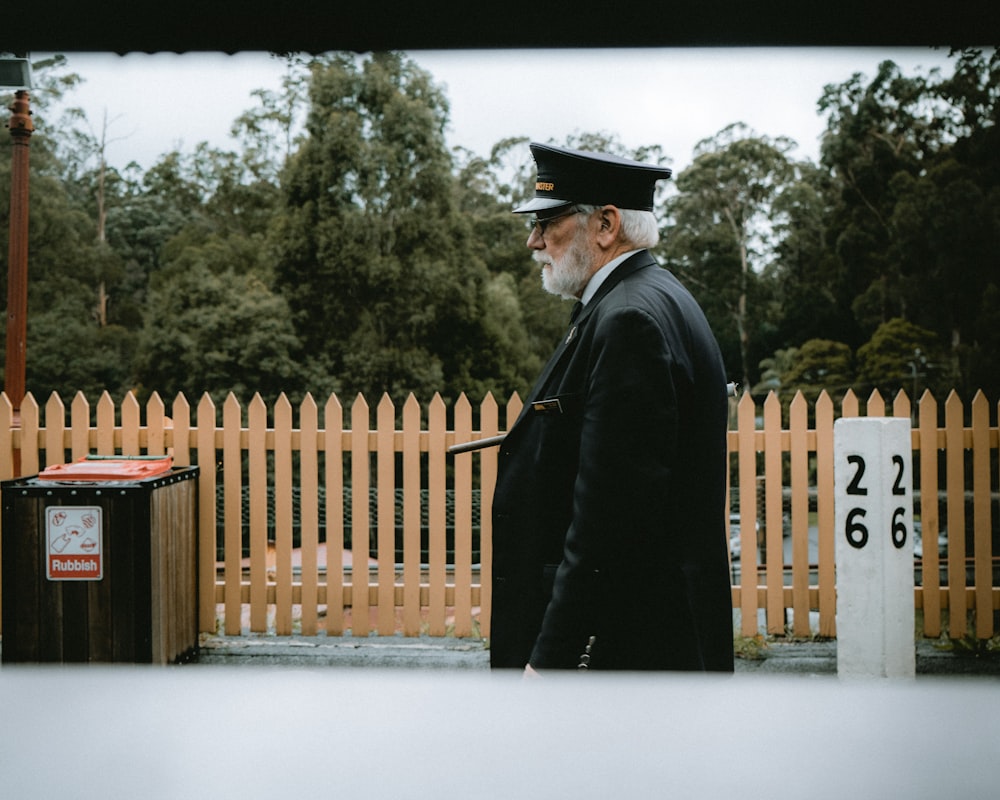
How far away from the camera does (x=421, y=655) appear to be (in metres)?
4.81

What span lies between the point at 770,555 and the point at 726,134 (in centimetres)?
1498

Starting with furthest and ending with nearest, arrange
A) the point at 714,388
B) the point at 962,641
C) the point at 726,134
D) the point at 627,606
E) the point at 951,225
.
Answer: the point at 726,134 → the point at 951,225 → the point at 962,641 → the point at 714,388 → the point at 627,606

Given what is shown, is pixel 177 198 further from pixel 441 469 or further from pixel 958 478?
pixel 958 478

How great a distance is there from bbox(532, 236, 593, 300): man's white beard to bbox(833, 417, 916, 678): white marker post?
2593 mm

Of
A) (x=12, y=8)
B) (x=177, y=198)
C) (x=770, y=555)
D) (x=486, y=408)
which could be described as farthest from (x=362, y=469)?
(x=177, y=198)

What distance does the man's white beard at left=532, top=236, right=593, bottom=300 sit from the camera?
2049 millimetres

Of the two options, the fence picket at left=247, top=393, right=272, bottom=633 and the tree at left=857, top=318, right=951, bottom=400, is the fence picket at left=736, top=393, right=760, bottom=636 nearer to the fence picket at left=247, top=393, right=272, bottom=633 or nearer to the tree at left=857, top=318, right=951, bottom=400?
the fence picket at left=247, top=393, right=272, bottom=633

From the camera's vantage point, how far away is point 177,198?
19.2 m

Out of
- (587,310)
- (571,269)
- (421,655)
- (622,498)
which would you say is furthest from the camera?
(421,655)

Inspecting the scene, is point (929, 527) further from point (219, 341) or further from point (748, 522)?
point (219, 341)

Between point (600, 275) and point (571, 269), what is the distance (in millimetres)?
82

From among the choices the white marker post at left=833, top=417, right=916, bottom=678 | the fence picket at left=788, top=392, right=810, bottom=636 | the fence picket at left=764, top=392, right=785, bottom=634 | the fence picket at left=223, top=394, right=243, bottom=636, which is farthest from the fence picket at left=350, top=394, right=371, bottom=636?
the white marker post at left=833, top=417, right=916, bottom=678

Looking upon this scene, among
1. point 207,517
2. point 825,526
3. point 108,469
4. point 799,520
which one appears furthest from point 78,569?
point 825,526

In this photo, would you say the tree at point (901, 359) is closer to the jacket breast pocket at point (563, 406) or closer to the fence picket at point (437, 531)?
the fence picket at point (437, 531)
